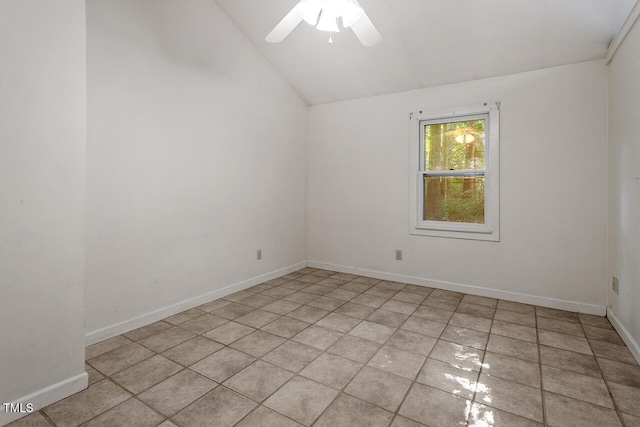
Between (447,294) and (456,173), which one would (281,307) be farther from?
(456,173)

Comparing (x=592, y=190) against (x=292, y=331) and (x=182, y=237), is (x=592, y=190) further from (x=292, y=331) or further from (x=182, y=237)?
(x=182, y=237)

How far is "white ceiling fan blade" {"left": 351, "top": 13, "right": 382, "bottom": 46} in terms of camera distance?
2074mm

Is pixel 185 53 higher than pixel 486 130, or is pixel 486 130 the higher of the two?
pixel 185 53

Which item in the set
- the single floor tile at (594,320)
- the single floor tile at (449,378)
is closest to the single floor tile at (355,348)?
the single floor tile at (449,378)

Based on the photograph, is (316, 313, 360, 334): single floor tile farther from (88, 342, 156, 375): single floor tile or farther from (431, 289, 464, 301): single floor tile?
(88, 342, 156, 375): single floor tile

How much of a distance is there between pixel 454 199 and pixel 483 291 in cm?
102

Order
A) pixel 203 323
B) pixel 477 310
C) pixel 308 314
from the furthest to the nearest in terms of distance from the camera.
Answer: pixel 477 310 → pixel 308 314 → pixel 203 323

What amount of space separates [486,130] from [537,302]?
1769mm

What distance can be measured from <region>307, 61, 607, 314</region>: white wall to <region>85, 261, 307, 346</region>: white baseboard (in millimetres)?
1340

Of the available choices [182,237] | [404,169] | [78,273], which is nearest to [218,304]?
[182,237]

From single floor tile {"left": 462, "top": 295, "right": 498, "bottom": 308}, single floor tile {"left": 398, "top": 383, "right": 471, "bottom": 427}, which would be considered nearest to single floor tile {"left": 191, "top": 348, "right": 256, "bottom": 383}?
single floor tile {"left": 398, "top": 383, "right": 471, "bottom": 427}

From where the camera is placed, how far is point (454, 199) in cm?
Result: 357

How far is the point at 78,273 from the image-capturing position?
5.73ft

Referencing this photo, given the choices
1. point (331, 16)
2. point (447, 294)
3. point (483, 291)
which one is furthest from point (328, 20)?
point (483, 291)
